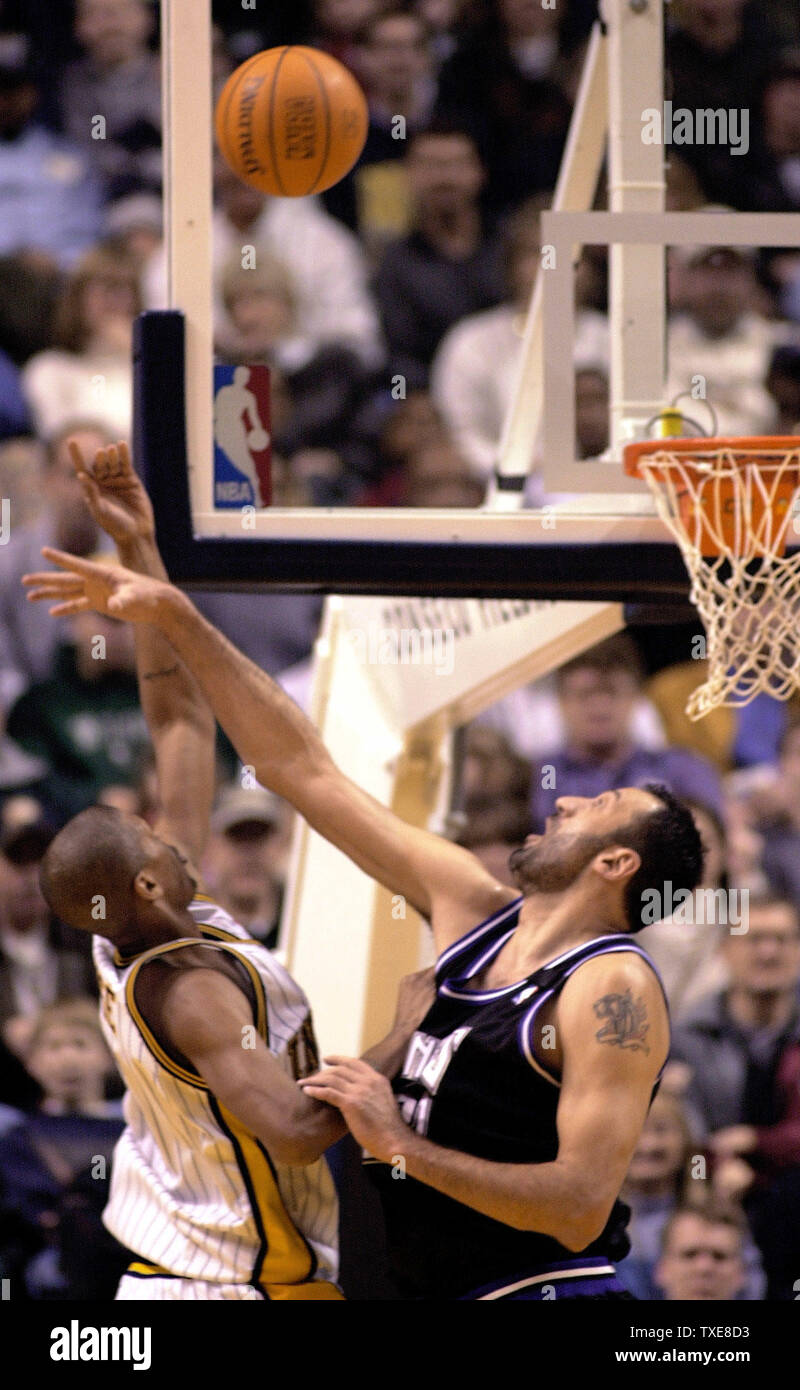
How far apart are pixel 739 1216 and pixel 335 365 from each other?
3801 mm

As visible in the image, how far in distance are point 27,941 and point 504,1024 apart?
3378 mm

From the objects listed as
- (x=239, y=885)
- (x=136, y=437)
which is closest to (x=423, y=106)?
(x=239, y=885)

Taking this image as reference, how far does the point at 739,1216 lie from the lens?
18.4 feet

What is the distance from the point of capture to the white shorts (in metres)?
3.11

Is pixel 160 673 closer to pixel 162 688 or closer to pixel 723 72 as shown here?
pixel 162 688

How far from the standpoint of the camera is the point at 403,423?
7.30 metres

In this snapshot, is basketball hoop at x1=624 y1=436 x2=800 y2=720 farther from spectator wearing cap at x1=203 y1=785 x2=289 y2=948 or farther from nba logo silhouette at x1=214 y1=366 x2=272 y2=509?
spectator wearing cap at x1=203 y1=785 x2=289 y2=948

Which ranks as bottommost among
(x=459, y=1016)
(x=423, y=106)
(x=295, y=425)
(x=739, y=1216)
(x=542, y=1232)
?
(x=739, y=1216)

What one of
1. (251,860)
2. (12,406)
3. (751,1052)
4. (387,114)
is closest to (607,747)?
(751,1052)

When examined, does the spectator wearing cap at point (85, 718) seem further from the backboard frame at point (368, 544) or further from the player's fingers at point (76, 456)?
the player's fingers at point (76, 456)

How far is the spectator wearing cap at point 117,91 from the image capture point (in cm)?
756

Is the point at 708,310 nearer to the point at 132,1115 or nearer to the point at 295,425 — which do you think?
the point at 295,425

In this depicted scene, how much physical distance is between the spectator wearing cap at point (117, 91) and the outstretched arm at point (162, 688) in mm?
4390

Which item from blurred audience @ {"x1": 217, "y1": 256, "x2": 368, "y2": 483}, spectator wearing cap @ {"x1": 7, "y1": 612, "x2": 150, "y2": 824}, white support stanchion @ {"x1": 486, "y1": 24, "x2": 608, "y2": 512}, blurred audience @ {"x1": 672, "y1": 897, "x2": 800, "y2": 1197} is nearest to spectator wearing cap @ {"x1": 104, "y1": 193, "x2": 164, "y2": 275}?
blurred audience @ {"x1": 217, "y1": 256, "x2": 368, "y2": 483}
